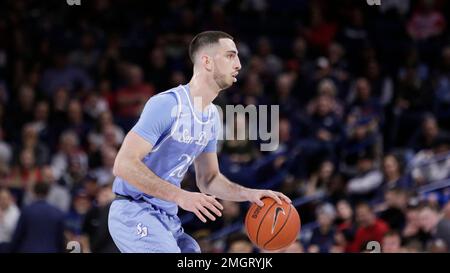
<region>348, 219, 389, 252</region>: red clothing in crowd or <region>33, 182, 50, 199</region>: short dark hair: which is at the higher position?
<region>33, 182, 50, 199</region>: short dark hair

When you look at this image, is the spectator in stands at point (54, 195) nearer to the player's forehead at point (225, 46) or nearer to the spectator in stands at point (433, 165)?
the spectator in stands at point (433, 165)

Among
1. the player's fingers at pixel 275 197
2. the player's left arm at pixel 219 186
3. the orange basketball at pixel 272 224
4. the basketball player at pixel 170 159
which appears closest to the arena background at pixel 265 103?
the player's left arm at pixel 219 186

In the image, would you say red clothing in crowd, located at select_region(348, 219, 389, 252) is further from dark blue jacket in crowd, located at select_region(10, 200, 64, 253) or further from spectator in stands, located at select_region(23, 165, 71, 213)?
spectator in stands, located at select_region(23, 165, 71, 213)

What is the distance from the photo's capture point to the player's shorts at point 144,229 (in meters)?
5.51

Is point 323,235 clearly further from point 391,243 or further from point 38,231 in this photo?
point 38,231

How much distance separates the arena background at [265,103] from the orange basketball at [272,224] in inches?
81.2

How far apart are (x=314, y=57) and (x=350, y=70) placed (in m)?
0.51

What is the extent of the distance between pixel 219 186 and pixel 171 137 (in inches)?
18.7

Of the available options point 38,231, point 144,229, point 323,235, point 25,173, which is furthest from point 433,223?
point 25,173

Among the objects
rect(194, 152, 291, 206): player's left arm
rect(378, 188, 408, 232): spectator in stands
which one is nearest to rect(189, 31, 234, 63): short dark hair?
rect(194, 152, 291, 206): player's left arm

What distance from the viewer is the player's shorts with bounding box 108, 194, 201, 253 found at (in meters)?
5.51

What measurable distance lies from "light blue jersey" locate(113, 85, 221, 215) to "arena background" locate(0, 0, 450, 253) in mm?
1990

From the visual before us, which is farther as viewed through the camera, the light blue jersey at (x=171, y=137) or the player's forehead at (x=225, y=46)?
the player's forehead at (x=225, y=46)

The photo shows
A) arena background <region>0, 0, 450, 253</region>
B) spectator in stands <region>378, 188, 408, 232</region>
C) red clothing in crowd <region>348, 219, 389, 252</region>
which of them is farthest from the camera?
spectator in stands <region>378, 188, 408, 232</region>
